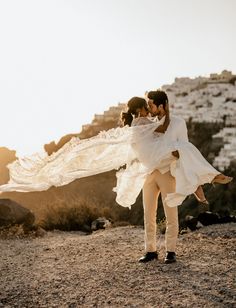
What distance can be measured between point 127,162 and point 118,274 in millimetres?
1520

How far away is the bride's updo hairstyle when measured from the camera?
6965mm

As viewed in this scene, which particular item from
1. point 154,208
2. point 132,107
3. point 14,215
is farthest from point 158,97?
point 14,215

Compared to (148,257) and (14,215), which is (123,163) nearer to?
(148,257)

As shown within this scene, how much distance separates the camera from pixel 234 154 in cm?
4006

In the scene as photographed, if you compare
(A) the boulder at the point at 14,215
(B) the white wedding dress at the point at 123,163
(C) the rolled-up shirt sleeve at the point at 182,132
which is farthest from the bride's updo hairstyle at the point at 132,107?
(A) the boulder at the point at 14,215

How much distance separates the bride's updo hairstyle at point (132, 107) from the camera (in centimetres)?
696

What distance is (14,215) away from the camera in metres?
12.3

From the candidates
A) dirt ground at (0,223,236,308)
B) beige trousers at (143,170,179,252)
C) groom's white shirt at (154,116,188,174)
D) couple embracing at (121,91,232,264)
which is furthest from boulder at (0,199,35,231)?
groom's white shirt at (154,116,188,174)

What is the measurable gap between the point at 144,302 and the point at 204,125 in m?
53.1

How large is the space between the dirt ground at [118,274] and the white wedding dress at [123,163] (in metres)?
0.91

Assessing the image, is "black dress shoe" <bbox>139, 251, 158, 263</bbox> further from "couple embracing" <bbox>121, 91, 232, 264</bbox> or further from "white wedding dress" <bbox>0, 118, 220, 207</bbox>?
"white wedding dress" <bbox>0, 118, 220, 207</bbox>

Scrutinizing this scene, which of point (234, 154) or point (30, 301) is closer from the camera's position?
point (30, 301)

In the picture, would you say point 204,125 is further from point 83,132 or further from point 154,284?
point 154,284

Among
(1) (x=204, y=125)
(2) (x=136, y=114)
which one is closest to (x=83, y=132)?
(1) (x=204, y=125)
